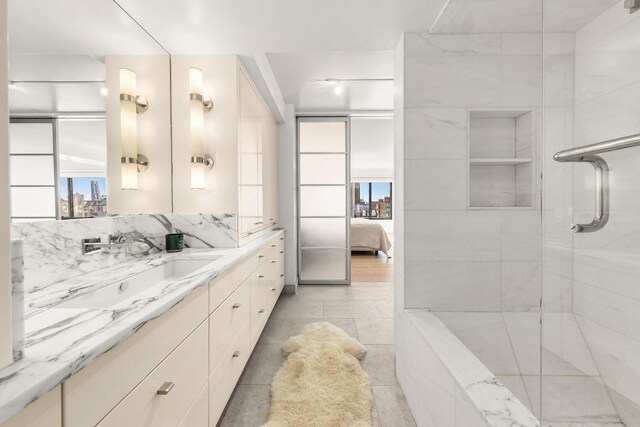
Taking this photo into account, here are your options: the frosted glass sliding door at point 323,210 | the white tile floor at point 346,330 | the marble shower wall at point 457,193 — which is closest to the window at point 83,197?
the white tile floor at point 346,330

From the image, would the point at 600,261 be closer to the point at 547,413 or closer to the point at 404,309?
the point at 547,413

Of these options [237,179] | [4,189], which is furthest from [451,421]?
[237,179]

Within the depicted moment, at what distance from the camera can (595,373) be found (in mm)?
1216

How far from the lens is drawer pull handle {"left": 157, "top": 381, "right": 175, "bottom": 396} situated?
3.03 ft

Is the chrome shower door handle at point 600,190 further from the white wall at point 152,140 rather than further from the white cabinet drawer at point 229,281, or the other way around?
the white wall at point 152,140

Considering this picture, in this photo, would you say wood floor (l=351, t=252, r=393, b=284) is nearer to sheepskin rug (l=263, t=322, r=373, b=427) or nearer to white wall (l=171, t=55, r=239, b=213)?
sheepskin rug (l=263, t=322, r=373, b=427)

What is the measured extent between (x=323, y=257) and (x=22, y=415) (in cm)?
379

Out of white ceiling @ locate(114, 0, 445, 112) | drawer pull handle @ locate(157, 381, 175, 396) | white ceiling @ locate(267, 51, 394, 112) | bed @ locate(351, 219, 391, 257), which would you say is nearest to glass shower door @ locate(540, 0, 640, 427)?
white ceiling @ locate(114, 0, 445, 112)

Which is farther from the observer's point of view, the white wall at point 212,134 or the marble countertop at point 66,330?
the white wall at point 212,134

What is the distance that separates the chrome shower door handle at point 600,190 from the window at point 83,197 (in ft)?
6.90

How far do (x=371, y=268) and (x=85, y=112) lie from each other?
180 inches

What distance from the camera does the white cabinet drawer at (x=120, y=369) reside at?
0.62 m

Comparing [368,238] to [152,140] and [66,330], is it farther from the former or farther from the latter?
[66,330]

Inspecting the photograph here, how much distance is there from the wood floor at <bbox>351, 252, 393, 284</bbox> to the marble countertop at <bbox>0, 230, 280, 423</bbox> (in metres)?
3.48
